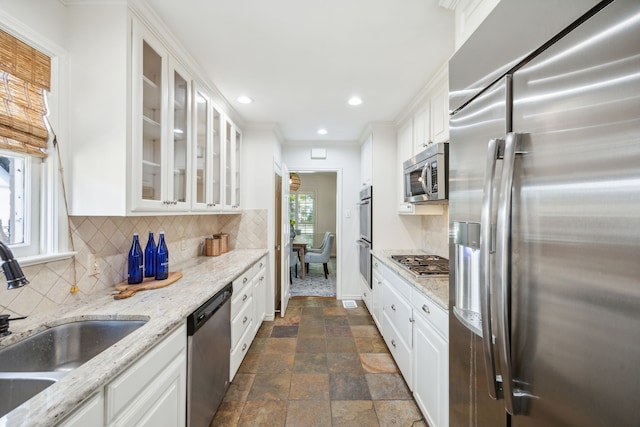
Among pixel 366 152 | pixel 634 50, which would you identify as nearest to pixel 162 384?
pixel 634 50

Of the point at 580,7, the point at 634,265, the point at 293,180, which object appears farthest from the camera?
the point at 293,180

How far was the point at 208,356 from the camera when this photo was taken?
1.55m

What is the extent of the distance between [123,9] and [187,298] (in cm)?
153

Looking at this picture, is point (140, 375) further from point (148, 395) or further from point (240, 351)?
point (240, 351)

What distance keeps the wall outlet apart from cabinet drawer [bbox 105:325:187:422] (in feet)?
2.25

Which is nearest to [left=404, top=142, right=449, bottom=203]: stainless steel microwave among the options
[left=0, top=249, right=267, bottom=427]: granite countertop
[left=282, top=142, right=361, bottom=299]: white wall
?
[left=0, top=249, right=267, bottom=427]: granite countertop

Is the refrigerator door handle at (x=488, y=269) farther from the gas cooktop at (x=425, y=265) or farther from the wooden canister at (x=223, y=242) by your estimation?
the wooden canister at (x=223, y=242)

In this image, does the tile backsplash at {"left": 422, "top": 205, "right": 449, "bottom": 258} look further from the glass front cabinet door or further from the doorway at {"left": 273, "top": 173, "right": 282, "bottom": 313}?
the glass front cabinet door

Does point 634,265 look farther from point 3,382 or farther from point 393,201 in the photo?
point 393,201

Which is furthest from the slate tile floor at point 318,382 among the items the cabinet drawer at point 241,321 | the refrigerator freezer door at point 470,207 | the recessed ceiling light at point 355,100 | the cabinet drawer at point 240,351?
the recessed ceiling light at point 355,100

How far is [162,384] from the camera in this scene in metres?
1.12

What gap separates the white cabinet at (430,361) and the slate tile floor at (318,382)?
0.24m

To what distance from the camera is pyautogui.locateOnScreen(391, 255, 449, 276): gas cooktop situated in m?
1.96

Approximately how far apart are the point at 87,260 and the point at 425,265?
7.75ft
